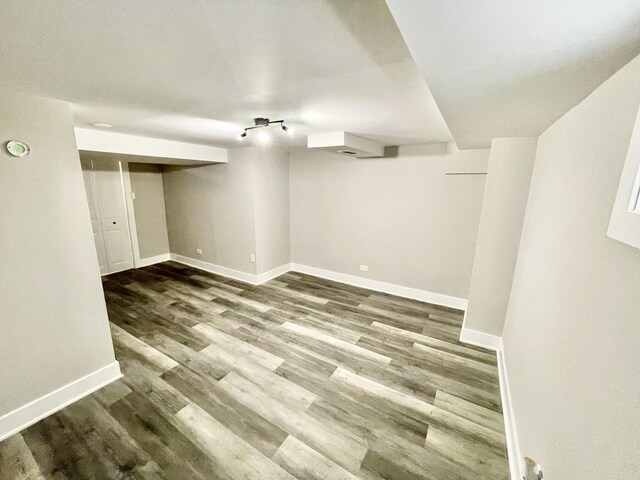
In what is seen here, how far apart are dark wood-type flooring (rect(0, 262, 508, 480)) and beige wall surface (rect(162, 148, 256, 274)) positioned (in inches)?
55.8

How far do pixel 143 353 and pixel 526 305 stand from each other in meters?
3.36

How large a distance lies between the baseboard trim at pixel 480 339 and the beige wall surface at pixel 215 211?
3.16 meters

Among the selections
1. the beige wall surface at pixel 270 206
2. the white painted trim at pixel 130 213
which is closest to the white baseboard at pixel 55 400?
the beige wall surface at pixel 270 206

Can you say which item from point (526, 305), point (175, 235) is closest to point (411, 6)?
point (526, 305)

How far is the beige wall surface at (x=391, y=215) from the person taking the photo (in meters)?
3.32

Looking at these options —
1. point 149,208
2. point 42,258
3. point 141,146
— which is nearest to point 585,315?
point 42,258

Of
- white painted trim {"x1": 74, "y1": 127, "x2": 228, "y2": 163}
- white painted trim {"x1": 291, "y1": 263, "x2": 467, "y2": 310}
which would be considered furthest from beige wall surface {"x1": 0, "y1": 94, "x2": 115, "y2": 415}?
white painted trim {"x1": 291, "y1": 263, "x2": 467, "y2": 310}

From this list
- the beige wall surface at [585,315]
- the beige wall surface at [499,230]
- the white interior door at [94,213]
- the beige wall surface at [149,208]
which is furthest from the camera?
the beige wall surface at [149,208]

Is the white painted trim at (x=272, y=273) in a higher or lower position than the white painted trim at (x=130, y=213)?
lower

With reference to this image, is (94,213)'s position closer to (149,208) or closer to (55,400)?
(149,208)

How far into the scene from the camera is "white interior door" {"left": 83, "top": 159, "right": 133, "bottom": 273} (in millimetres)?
4410

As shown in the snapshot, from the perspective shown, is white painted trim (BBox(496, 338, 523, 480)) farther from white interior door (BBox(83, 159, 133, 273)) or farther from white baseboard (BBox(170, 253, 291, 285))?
white interior door (BBox(83, 159, 133, 273))

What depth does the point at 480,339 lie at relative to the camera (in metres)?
2.69

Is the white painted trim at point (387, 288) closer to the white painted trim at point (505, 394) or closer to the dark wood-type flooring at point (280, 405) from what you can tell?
the dark wood-type flooring at point (280, 405)
